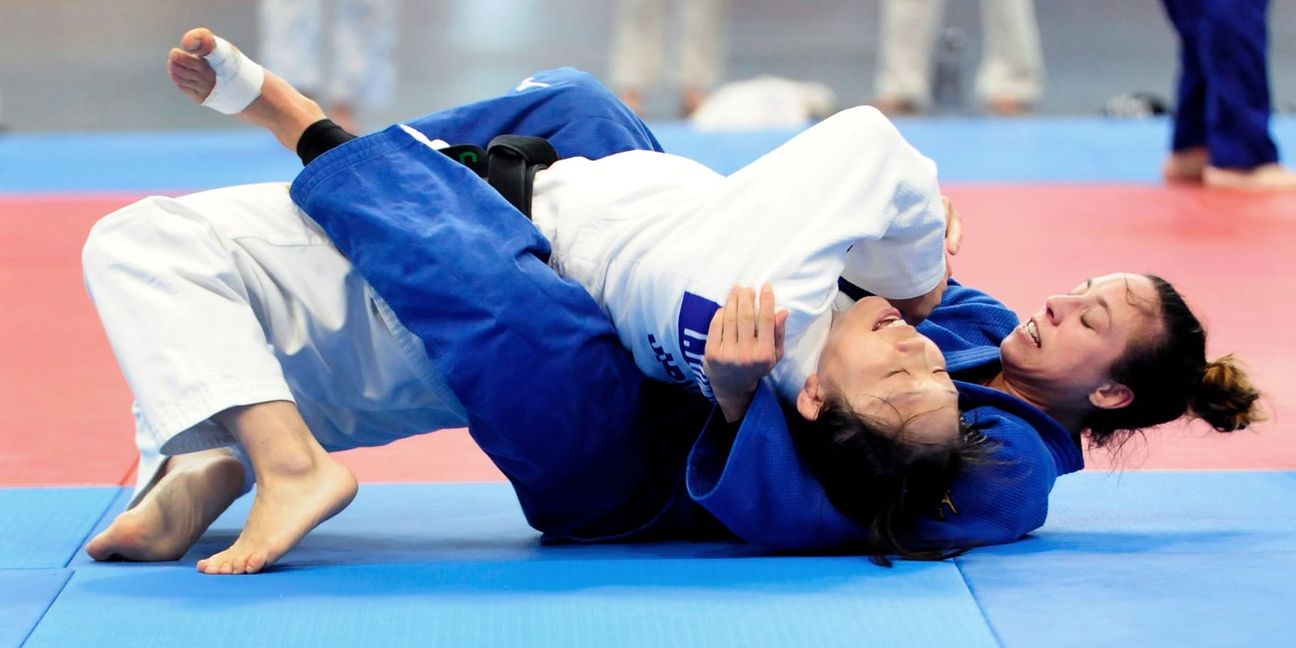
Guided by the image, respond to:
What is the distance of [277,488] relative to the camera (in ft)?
6.57

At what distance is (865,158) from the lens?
2020 millimetres

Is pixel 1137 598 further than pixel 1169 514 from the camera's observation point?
No

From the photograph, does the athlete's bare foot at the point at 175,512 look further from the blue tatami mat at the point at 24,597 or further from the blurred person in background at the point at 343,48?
the blurred person in background at the point at 343,48

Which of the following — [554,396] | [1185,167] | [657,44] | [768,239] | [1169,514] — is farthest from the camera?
[657,44]

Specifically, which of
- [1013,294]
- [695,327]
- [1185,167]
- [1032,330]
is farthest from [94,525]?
[1185,167]

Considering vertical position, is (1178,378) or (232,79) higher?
(232,79)

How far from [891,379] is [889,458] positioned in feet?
0.33

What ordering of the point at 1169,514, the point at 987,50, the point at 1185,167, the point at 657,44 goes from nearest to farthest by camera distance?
the point at 1169,514
the point at 1185,167
the point at 987,50
the point at 657,44

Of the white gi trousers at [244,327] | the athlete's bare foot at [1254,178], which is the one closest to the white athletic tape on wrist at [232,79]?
the white gi trousers at [244,327]

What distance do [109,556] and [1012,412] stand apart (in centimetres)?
125

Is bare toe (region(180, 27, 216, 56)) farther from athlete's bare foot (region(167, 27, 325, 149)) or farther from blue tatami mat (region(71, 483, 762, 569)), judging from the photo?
blue tatami mat (region(71, 483, 762, 569))

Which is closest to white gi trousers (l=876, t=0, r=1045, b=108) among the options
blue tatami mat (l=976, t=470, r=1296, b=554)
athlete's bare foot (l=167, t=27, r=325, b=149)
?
blue tatami mat (l=976, t=470, r=1296, b=554)

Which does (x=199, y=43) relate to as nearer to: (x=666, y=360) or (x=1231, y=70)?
(x=666, y=360)

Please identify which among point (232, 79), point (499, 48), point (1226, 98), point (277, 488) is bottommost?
point (499, 48)
